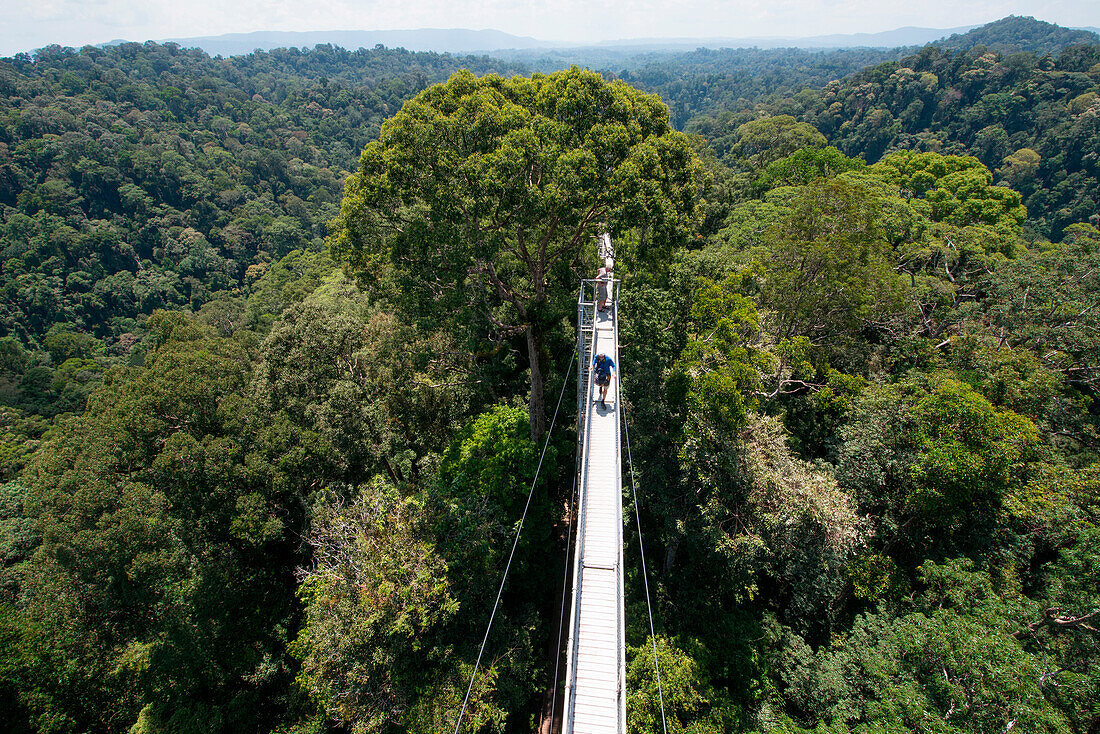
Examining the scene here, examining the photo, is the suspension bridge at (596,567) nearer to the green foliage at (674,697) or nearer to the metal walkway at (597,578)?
the metal walkway at (597,578)

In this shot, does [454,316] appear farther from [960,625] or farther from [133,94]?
[133,94]

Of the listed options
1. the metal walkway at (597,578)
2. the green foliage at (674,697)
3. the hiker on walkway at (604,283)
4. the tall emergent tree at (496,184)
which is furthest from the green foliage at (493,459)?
the green foliage at (674,697)

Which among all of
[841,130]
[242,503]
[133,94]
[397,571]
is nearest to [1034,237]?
[397,571]

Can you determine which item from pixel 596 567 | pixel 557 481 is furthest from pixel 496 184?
pixel 557 481

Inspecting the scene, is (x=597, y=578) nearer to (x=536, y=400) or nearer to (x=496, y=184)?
(x=536, y=400)

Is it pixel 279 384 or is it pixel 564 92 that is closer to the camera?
pixel 564 92
